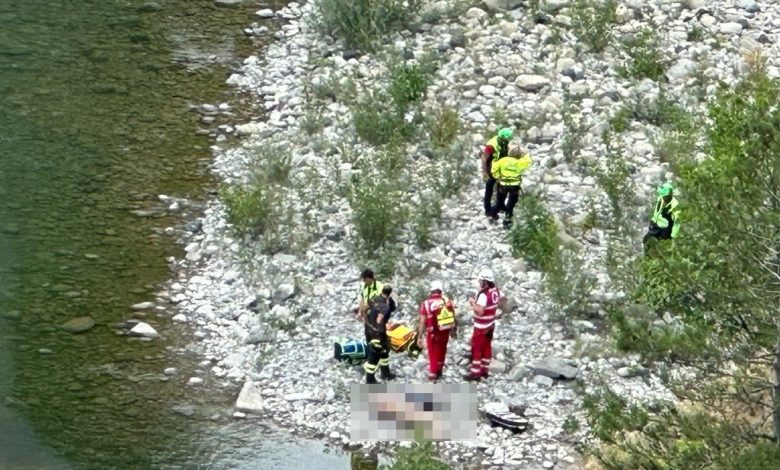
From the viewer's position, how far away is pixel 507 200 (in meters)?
21.6

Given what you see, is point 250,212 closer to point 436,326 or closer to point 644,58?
point 436,326

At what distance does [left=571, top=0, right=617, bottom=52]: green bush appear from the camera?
25.3 metres

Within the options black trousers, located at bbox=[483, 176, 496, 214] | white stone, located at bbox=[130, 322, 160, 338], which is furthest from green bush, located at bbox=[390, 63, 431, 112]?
white stone, located at bbox=[130, 322, 160, 338]

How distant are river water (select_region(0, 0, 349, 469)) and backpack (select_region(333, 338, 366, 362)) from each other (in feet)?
4.51

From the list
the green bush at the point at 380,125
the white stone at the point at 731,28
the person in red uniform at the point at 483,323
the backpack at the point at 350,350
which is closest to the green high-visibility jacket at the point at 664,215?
the person in red uniform at the point at 483,323

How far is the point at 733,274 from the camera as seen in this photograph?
12742 mm

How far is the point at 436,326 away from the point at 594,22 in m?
9.06

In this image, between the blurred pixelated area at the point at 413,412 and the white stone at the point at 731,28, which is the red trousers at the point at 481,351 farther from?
the white stone at the point at 731,28

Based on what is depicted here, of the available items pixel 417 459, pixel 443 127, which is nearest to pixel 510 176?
pixel 443 127

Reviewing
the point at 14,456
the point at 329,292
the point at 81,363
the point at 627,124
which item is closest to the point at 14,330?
the point at 81,363

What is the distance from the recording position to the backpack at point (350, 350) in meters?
19.0

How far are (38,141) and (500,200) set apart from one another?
7.88 metres

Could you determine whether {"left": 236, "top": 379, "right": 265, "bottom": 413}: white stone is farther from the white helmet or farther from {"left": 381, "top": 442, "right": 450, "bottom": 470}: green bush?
the white helmet

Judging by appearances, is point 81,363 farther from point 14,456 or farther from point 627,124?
point 627,124
